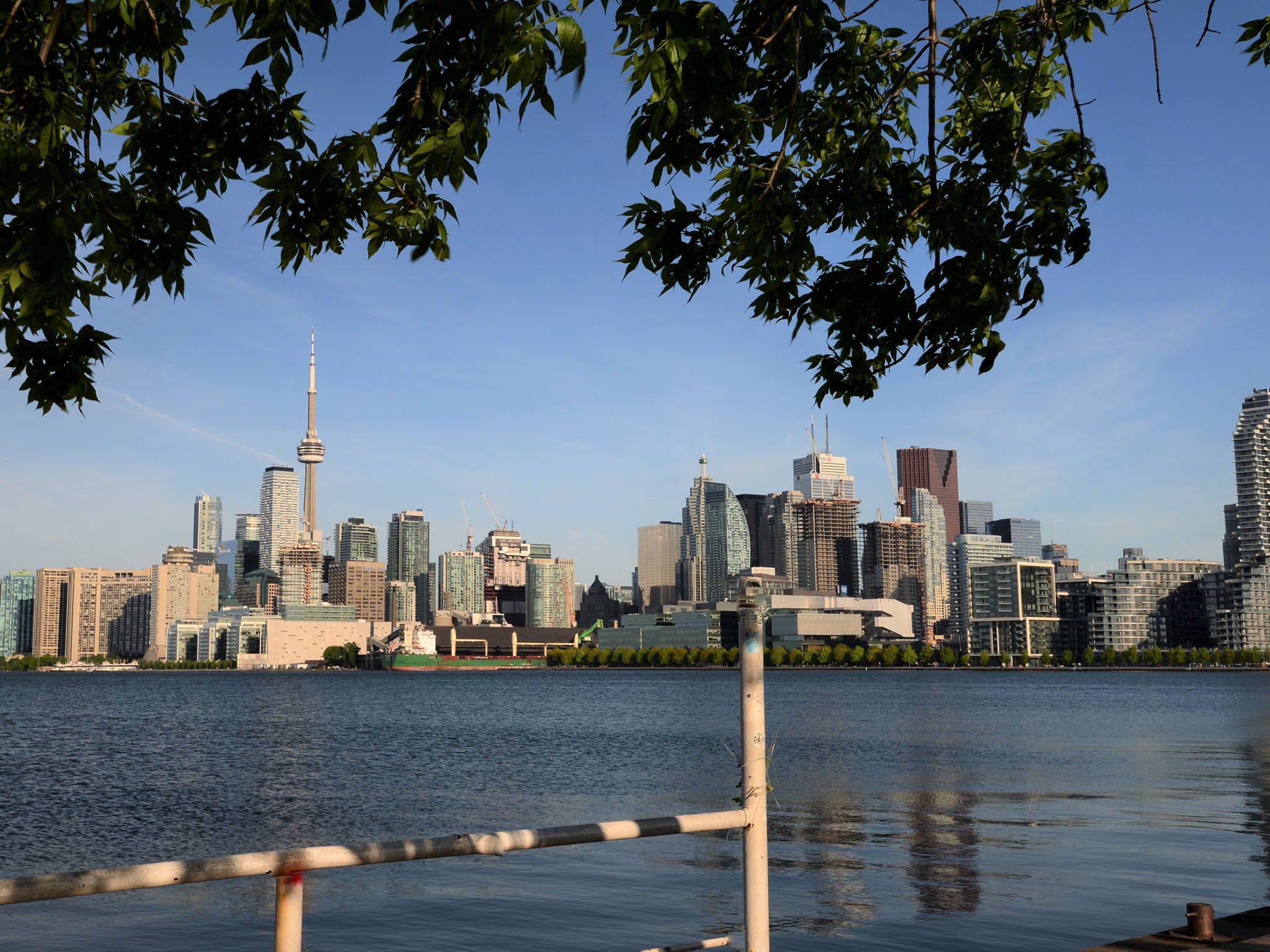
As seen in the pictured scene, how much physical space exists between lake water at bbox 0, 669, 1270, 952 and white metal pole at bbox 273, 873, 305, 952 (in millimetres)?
4446

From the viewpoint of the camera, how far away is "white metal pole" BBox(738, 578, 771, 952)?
736cm

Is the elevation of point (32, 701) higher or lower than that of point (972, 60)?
lower

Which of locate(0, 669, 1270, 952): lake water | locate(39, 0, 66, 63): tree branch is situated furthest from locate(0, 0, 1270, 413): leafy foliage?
locate(0, 669, 1270, 952): lake water

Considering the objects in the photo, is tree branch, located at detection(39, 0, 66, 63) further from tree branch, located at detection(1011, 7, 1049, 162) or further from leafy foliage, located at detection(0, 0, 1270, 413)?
tree branch, located at detection(1011, 7, 1049, 162)

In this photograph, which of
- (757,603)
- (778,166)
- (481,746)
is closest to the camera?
(757,603)

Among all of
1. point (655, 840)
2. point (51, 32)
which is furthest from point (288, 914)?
point (655, 840)

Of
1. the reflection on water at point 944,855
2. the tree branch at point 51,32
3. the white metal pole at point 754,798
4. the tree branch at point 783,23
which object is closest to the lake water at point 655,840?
the reflection on water at point 944,855

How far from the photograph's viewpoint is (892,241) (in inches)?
379

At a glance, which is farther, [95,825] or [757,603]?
[95,825]

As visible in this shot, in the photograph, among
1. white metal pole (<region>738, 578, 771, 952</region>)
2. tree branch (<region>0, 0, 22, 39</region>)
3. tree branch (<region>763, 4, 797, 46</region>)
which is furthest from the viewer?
tree branch (<region>763, 4, 797, 46</region>)

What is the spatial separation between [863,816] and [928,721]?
6506 centimetres

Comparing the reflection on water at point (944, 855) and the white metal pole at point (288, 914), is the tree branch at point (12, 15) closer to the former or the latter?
the white metal pole at point (288, 914)

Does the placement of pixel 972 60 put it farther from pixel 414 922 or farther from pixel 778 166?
pixel 414 922

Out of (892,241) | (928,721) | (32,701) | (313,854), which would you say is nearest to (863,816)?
(892,241)
